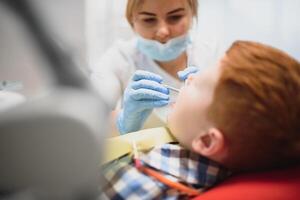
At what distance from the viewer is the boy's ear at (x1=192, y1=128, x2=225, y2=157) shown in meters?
0.66

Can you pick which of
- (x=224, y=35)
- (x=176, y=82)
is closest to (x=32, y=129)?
(x=176, y=82)

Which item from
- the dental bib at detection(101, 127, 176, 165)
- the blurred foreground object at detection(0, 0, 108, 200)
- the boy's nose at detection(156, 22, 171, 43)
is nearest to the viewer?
the blurred foreground object at detection(0, 0, 108, 200)

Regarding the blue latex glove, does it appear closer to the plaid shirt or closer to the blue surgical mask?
the plaid shirt

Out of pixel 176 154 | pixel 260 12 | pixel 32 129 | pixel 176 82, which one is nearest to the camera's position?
pixel 32 129

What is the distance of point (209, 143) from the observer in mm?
692

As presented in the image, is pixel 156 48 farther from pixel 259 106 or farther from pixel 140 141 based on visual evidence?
pixel 259 106

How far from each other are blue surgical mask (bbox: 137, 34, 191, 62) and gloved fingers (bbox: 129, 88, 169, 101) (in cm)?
51

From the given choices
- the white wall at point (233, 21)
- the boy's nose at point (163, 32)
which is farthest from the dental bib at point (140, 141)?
the white wall at point (233, 21)

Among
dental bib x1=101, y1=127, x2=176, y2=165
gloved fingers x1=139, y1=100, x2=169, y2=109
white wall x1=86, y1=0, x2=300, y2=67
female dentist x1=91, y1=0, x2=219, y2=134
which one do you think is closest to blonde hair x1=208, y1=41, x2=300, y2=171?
dental bib x1=101, y1=127, x2=176, y2=165

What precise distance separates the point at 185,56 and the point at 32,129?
1.24 meters

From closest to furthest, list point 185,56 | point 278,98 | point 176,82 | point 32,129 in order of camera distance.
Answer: point 32,129, point 278,98, point 176,82, point 185,56

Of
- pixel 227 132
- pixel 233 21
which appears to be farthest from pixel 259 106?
pixel 233 21

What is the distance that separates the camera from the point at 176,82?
1.41 meters

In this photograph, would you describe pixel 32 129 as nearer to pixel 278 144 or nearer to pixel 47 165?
pixel 47 165
